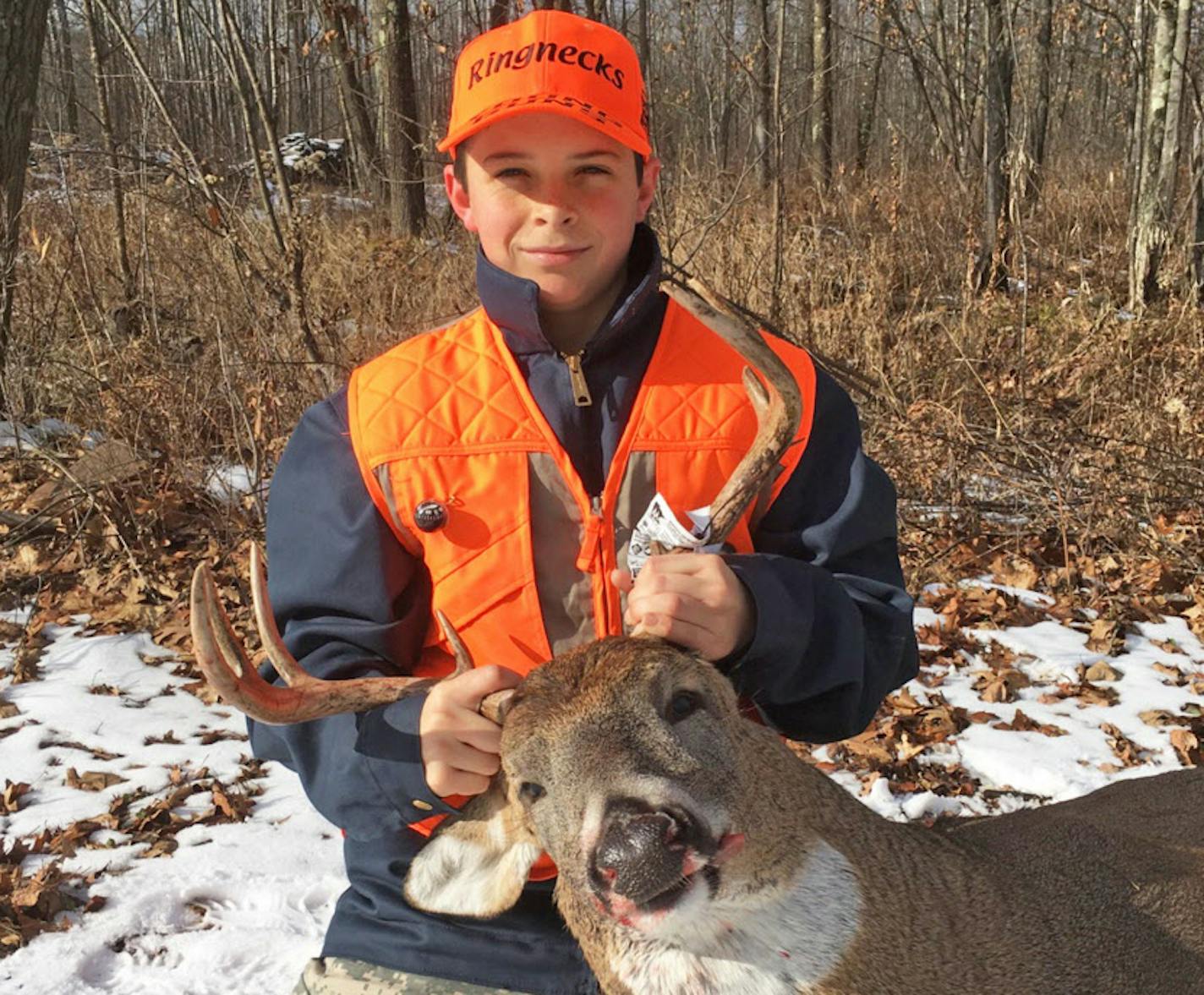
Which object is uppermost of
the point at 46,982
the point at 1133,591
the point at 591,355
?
the point at 591,355

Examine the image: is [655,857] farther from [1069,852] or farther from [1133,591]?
[1133,591]

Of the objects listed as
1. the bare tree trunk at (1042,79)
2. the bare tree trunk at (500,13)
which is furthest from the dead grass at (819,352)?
the bare tree trunk at (1042,79)

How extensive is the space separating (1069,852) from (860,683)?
Answer: 23.1 inches

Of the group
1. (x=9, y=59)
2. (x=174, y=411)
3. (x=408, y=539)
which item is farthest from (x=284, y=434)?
Answer: (x=408, y=539)

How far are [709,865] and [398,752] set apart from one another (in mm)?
532

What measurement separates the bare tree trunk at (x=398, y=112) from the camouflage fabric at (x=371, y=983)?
783 cm

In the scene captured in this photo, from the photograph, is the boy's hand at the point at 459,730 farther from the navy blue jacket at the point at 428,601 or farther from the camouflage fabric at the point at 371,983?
the camouflage fabric at the point at 371,983

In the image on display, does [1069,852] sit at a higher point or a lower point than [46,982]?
higher

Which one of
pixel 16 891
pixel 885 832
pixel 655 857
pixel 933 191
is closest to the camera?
pixel 655 857

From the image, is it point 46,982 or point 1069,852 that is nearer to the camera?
point 1069,852

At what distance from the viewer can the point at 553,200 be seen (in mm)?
2195

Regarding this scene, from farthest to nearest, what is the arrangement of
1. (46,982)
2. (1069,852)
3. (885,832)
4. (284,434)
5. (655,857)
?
(284,434)
(46,982)
(1069,852)
(885,832)
(655,857)

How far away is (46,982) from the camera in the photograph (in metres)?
2.78

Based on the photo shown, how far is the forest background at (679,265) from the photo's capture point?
504 cm
